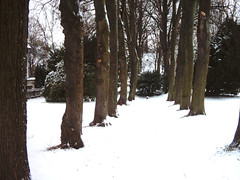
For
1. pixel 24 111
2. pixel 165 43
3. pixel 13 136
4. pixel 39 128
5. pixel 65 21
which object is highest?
pixel 165 43

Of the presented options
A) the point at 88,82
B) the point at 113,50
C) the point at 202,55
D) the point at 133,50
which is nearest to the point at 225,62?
the point at 133,50

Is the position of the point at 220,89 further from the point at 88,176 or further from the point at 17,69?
the point at 17,69

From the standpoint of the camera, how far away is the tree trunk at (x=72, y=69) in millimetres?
5059

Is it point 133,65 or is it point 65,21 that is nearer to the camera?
point 65,21

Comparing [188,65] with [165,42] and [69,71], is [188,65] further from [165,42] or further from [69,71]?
[165,42]

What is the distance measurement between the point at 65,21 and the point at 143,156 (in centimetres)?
356

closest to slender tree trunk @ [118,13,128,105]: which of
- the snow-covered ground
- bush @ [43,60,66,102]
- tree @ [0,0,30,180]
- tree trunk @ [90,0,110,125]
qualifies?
bush @ [43,60,66,102]

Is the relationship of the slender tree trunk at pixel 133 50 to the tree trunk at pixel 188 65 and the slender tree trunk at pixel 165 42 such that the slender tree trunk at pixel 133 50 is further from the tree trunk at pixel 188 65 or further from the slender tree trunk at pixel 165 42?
the tree trunk at pixel 188 65

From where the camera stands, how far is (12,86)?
268cm

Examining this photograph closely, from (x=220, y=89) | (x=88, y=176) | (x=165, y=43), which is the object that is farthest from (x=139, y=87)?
(x=88, y=176)

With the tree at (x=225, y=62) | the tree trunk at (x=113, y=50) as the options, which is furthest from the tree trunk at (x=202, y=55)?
the tree at (x=225, y=62)

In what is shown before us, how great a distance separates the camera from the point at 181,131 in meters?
6.39

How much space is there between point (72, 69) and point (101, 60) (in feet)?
9.18

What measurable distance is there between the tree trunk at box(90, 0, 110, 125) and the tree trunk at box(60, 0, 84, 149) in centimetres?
259
